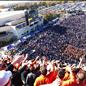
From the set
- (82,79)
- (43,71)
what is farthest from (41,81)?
(82,79)

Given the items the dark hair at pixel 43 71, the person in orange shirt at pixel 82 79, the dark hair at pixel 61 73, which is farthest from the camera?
the dark hair at pixel 43 71

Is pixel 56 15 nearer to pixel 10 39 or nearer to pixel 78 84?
pixel 10 39

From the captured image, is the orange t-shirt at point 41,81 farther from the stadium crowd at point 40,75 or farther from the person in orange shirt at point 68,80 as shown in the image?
the person in orange shirt at point 68,80

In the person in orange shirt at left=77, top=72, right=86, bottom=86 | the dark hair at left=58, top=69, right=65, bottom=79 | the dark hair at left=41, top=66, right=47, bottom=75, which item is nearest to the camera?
the person in orange shirt at left=77, top=72, right=86, bottom=86

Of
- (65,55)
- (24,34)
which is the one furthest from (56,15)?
(65,55)

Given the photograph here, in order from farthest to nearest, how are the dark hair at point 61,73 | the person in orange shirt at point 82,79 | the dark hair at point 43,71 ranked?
the dark hair at point 43,71
the dark hair at point 61,73
the person in orange shirt at point 82,79

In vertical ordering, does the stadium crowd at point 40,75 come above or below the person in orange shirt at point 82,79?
below

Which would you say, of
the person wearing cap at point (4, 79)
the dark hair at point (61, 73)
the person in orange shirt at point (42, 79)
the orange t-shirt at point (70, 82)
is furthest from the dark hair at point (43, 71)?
the person wearing cap at point (4, 79)

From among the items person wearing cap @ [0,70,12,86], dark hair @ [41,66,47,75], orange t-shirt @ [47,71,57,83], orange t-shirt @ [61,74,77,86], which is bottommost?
orange t-shirt @ [47,71,57,83]

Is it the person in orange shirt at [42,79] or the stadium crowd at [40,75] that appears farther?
the person in orange shirt at [42,79]

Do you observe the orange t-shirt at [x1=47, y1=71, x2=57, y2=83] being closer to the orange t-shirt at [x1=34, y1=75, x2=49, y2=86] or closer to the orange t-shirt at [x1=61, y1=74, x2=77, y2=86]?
the orange t-shirt at [x1=34, y1=75, x2=49, y2=86]

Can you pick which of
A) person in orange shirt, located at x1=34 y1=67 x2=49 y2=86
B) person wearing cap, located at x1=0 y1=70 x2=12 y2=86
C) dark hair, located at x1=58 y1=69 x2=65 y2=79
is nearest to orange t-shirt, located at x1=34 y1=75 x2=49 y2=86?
person in orange shirt, located at x1=34 y1=67 x2=49 y2=86

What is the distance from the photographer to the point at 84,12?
1613 inches

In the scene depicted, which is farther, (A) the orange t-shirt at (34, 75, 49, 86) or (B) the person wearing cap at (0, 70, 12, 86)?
(A) the orange t-shirt at (34, 75, 49, 86)
